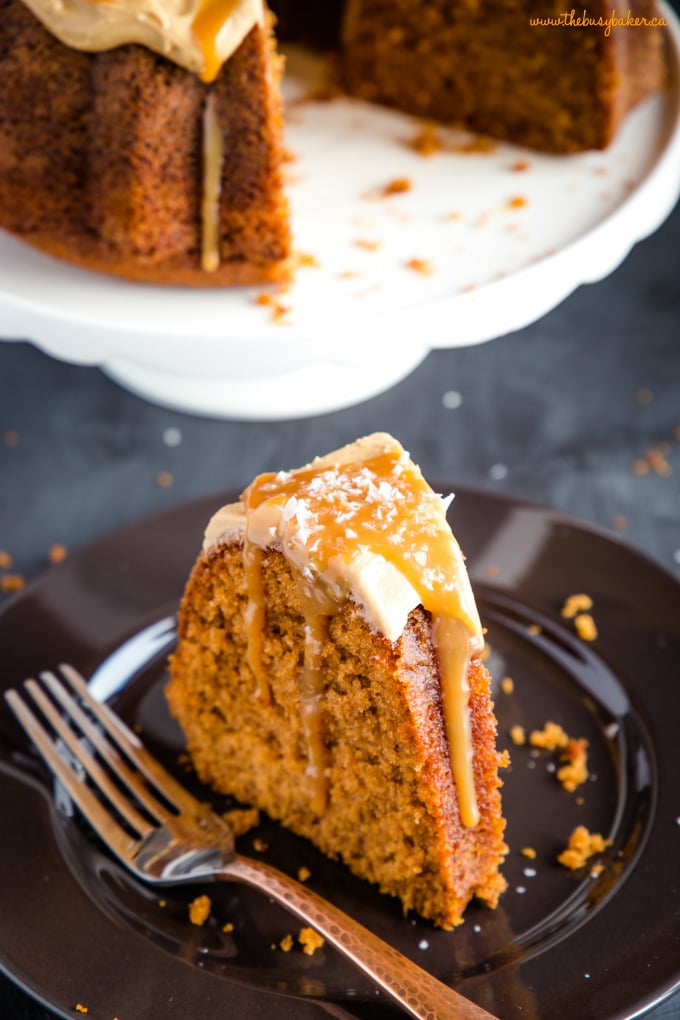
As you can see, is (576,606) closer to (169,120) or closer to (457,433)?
(457,433)

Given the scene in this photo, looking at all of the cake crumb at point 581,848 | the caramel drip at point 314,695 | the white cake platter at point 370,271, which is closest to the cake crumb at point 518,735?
the cake crumb at point 581,848

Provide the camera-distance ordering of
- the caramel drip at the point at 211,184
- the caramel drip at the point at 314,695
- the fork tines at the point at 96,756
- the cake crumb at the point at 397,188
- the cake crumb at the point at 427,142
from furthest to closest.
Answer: the cake crumb at the point at 427,142, the cake crumb at the point at 397,188, the caramel drip at the point at 211,184, the fork tines at the point at 96,756, the caramel drip at the point at 314,695

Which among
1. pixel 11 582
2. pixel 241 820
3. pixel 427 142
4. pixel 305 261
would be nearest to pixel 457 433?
pixel 427 142

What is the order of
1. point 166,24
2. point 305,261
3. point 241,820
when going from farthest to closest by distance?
point 305,261 < point 166,24 < point 241,820

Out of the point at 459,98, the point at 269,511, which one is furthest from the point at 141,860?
the point at 459,98

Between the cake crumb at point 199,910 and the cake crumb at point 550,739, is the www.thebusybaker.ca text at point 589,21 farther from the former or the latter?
the cake crumb at point 199,910

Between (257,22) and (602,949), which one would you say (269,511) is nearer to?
(602,949)

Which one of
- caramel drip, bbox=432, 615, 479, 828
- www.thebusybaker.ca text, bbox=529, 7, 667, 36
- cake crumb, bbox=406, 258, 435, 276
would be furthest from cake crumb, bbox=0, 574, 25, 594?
www.thebusybaker.ca text, bbox=529, 7, 667, 36
